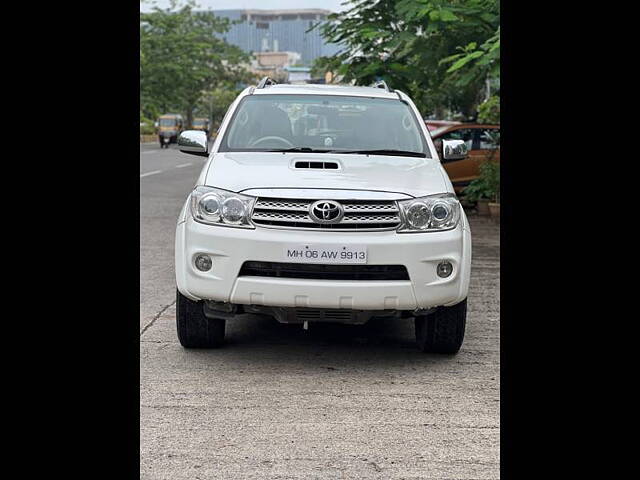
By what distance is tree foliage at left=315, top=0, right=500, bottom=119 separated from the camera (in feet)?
43.3

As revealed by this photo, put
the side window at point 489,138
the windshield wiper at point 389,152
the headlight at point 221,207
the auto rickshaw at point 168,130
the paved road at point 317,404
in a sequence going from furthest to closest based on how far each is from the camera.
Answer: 1. the auto rickshaw at point 168,130
2. the side window at point 489,138
3. the windshield wiper at point 389,152
4. the headlight at point 221,207
5. the paved road at point 317,404

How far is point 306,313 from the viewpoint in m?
6.21

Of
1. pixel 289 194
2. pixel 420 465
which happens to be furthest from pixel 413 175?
pixel 420 465

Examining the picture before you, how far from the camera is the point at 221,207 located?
625cm

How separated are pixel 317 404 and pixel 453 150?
2.59 meters

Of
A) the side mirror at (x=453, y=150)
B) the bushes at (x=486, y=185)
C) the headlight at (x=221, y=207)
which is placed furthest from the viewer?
the bushes at (x=486, y=185)

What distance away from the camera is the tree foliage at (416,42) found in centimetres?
1319

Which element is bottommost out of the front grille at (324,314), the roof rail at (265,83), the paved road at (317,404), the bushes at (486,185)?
the bushes at (486,185)

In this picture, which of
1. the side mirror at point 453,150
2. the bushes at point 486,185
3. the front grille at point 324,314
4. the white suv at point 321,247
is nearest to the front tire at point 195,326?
the white suv at point 321,247

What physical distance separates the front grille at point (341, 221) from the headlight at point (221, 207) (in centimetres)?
7

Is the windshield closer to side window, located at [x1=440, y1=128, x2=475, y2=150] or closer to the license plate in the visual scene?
the license plate

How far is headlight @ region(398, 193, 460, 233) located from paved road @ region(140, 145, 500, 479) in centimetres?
90

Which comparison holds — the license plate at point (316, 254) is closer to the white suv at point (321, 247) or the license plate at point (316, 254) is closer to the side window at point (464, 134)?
the white suv at point (321, 247)
